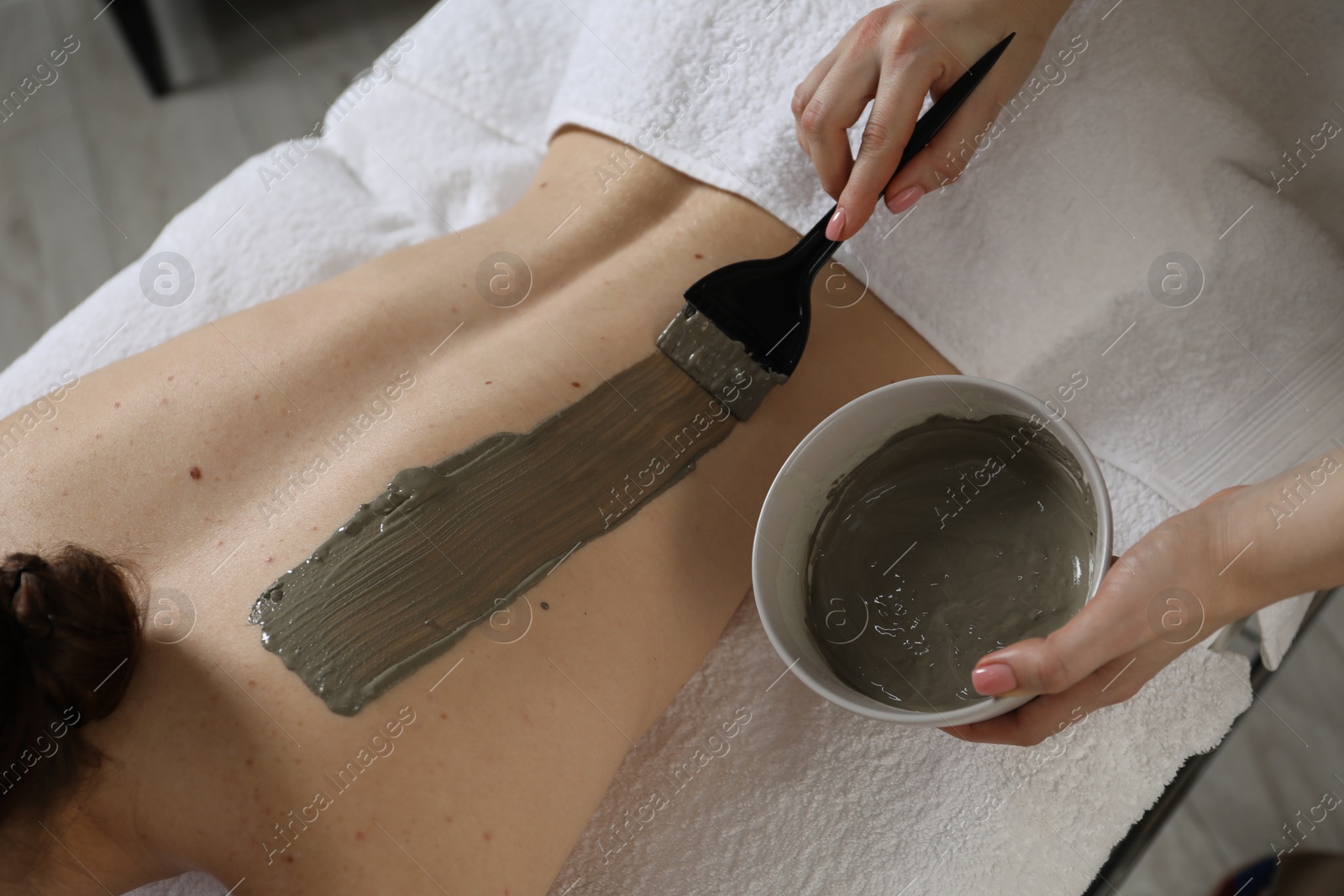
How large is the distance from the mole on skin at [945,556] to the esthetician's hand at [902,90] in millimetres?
206

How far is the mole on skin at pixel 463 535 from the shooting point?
634 mm

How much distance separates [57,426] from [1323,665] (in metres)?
1.58

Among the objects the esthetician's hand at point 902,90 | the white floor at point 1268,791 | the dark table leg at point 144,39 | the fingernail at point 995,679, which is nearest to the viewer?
the fingernail at point 995,679

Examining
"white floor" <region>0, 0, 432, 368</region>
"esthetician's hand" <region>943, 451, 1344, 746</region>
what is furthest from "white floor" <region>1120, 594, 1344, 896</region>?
"white floor" <region>0, 0, 432, 368</region>

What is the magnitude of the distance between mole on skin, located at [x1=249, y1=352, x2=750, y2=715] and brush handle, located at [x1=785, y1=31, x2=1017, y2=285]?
16cm

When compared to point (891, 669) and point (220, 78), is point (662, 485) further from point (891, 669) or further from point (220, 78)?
point (220, 78)

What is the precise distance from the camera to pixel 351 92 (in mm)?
1111

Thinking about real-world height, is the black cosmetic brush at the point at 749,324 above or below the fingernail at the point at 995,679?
above

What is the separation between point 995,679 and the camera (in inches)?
21.5

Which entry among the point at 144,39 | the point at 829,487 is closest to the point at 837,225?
the point at 829,487

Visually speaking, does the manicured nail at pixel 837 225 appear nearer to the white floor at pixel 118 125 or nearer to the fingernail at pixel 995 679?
the fingernail at pixel 995 679

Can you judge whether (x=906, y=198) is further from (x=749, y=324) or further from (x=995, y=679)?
(x=995, y=679)

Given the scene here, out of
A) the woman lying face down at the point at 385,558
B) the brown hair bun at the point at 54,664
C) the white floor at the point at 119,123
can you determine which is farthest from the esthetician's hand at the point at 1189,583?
the white floor at the point at 119,123

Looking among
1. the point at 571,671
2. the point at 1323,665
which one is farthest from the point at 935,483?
the point at 1323,665
